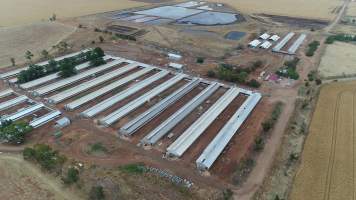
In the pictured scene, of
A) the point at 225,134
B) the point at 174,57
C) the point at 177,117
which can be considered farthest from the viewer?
the point at 174,57

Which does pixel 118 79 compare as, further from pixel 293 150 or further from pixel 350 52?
pixel 350 52

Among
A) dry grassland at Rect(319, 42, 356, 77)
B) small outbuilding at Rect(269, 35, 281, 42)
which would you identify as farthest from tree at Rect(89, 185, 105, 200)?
small outbuilding at Rect(269, 35, 281, 42)

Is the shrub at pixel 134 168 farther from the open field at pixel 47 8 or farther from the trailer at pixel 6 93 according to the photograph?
the open field at pixel 47 8

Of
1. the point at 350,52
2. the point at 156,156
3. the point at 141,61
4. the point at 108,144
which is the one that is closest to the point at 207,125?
the point at 156,156

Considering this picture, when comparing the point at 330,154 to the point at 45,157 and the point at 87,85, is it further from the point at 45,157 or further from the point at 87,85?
the point at 87,85

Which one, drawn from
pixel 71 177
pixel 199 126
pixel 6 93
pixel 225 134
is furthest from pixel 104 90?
pixel 225 134

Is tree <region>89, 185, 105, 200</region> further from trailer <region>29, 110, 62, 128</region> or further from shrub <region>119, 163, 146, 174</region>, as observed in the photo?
trailer <region>29, 110, 62, 128</region>
